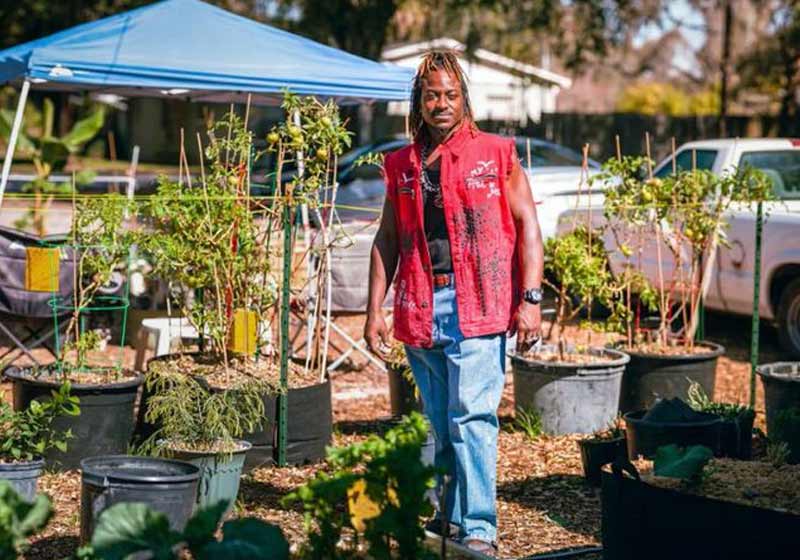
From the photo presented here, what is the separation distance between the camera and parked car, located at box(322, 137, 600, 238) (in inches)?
568

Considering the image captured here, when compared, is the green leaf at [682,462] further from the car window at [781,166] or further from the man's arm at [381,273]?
the car window at [781,166]

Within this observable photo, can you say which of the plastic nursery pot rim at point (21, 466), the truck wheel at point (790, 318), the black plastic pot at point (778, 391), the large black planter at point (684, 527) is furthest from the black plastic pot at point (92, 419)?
the truck wheel at point (790, 318)

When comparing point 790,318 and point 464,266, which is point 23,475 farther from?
point 790,318

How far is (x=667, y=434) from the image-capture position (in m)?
6.59

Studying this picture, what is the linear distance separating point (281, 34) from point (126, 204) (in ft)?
12.8

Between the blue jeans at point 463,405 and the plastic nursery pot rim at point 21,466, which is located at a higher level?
the blue jeans at point 463,405

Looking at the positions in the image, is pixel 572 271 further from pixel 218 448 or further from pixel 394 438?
pixel 394 438

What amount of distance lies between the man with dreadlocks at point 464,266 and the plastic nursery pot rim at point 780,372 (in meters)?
3.02

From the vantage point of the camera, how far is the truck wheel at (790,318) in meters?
11.0

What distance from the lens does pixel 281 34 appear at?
35.7 feet

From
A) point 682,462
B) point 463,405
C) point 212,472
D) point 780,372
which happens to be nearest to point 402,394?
point 212,472

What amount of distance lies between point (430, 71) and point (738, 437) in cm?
286

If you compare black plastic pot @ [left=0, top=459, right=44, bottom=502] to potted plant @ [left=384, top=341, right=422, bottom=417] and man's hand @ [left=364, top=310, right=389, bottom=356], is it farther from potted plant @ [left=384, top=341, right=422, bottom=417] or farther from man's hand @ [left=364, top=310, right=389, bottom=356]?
potted plant @ [left=384, top=341, right=422, bottom=417]

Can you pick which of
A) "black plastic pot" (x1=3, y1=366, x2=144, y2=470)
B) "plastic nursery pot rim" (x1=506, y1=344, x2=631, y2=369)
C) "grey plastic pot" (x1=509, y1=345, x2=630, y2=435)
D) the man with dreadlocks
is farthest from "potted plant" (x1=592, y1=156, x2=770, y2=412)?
the man with dreadlocks
